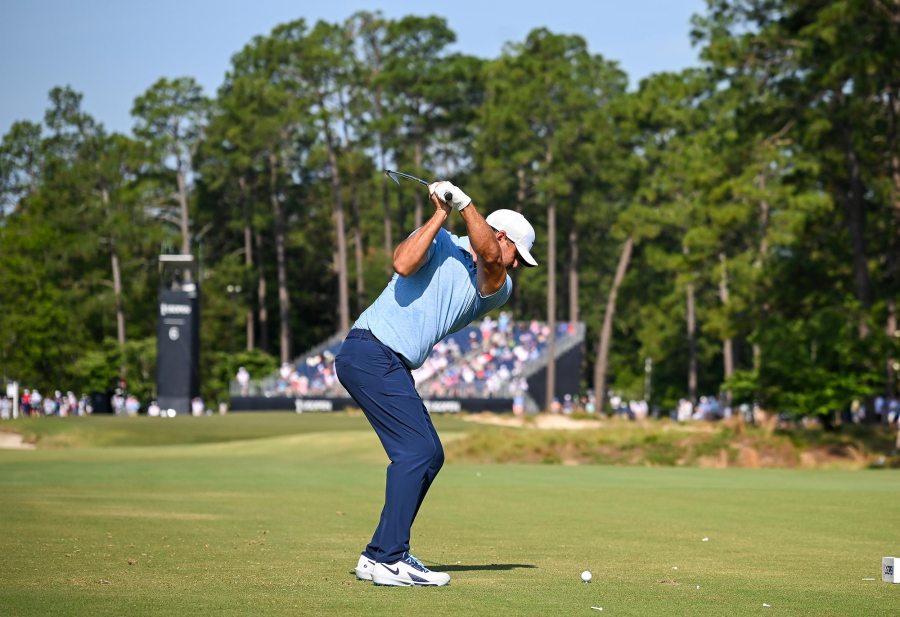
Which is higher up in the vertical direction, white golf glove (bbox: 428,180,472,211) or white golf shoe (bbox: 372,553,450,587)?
white golf glove (bbox: 428,180,472,211)

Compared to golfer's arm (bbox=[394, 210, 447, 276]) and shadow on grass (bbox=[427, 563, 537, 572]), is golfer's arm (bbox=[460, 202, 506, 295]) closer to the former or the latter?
golfer's arm (bbox=[394, 210, 447, 276])

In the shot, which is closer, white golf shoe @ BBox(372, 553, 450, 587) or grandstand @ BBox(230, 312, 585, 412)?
white golf shoe @ BBox(372, 553, 450, 587)

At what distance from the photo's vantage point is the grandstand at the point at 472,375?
63938 millimetres

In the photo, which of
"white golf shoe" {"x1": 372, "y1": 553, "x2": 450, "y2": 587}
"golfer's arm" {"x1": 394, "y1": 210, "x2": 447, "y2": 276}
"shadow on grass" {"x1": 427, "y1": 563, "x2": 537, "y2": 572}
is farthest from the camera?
"shadow on grass" {"x1": 427, "y1": 563, "x2": 537, "y2": 572}

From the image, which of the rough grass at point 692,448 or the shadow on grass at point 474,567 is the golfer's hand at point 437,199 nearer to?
the shadow on grass at point 474,567

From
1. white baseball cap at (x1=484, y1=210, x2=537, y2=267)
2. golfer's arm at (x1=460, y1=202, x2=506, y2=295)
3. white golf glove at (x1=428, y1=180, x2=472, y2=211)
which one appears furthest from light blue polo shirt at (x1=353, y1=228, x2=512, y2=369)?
white golf glove at (x1=428, y1=180, x2=472, y2=211)

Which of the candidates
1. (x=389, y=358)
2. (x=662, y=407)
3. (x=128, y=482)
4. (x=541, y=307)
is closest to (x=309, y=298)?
(x=541, y=307)

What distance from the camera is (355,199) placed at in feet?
291

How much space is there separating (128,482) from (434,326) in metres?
14.0

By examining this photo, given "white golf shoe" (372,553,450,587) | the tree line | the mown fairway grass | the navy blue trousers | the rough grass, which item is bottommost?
the rough grass

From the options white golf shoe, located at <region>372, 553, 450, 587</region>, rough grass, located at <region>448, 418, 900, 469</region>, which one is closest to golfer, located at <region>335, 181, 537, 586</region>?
white golf shoe, located at <region>372, 553, 450, 587</region>

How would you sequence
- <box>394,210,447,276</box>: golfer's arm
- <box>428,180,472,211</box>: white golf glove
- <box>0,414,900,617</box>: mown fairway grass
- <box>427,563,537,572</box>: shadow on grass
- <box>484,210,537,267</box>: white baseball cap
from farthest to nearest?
1. <box>427,563,537,572</box>: shadow on grass
2. <box>484,210,537,267</box>: white baseball cap
3. <box>394,210,447,276</box>: golfer's arm
4. <box>428,180,472,211</box>: white golf glove
5. <box>0,414,900,617</box>: mown fairway grass

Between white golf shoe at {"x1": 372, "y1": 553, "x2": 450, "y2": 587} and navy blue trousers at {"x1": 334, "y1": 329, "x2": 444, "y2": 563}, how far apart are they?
0.11 m

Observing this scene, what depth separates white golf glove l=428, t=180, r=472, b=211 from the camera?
8.17 meters
